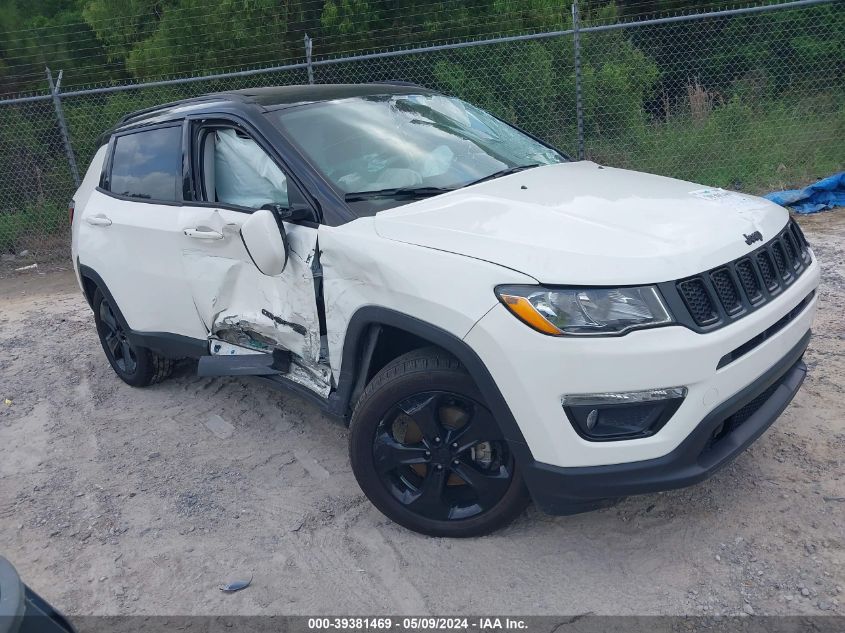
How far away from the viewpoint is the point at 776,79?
35.8ft

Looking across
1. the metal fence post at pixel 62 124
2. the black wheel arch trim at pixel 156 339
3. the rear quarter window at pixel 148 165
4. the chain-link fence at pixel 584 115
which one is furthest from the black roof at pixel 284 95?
the metal fence post at pixel 62 124

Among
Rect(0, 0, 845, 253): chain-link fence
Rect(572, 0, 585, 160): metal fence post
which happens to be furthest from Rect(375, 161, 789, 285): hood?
Rect(0, 0, 845, 253): chain-link fence

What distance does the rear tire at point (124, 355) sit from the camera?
16.2 feet

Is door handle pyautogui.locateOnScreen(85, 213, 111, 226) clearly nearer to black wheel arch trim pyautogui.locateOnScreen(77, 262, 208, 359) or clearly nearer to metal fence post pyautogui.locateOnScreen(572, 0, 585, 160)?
black wheel arch trim pyautogui.locateOnScreen(77, 262, 208, 359)

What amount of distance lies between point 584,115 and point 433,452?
7.29 m

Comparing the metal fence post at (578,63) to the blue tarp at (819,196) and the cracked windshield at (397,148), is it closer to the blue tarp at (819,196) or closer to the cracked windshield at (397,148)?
the blue tarp at (819,196)

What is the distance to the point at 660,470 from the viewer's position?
262 cm

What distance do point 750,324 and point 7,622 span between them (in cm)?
240

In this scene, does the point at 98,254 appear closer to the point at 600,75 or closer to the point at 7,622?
the point at 7,622

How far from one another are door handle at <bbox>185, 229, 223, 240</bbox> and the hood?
1.06m

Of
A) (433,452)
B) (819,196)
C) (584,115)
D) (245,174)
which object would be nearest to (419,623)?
(433,452)

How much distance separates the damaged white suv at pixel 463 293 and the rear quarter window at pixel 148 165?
0.02m

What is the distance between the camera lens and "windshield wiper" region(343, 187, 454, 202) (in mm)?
3365

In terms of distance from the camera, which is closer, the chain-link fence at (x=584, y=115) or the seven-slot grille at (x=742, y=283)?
the seven-slot grille at (x=742, y=283)
